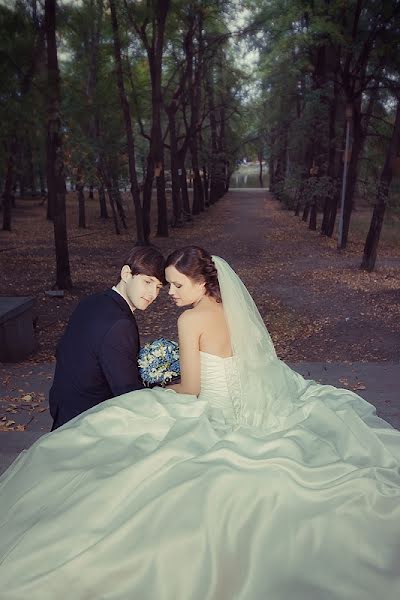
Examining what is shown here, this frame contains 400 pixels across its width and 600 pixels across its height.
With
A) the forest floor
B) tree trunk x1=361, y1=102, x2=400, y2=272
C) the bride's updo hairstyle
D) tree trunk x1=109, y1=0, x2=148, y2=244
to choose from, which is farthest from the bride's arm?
tree trunk x1=109, y1=0, x2=148, y2=244

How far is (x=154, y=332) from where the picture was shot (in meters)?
10.5

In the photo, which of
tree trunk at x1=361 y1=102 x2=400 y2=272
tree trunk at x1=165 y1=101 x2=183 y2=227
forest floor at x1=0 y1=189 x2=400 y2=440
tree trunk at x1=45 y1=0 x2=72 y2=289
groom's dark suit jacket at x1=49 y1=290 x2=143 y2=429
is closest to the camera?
groom's dark suit jacket at x1=49 y1=290 x2=143 y2=429

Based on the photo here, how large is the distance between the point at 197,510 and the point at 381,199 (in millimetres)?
13190

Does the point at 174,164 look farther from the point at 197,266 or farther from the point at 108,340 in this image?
the point at 108,340

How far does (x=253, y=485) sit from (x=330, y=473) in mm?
436

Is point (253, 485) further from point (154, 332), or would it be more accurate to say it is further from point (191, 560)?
point (154, 332)

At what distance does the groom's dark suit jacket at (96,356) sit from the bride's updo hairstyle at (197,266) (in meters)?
0.43

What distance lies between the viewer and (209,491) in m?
2.81

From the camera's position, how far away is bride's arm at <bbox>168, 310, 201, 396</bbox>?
11.5ft

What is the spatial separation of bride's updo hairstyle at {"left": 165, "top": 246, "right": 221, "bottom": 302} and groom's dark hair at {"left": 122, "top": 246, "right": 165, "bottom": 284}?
0.08m


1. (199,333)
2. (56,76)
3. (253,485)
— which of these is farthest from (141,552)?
(56,76)

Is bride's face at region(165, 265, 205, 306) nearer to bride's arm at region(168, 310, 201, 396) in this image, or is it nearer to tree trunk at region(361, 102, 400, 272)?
bride's arm at region(168, 310, 201, 396)

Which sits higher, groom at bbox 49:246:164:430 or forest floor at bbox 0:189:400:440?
groom at bbox 49:246:164:430

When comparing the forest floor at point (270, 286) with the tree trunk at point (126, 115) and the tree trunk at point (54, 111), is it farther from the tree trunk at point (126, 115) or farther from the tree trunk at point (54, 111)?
the tree trunk at point (54, 111)
